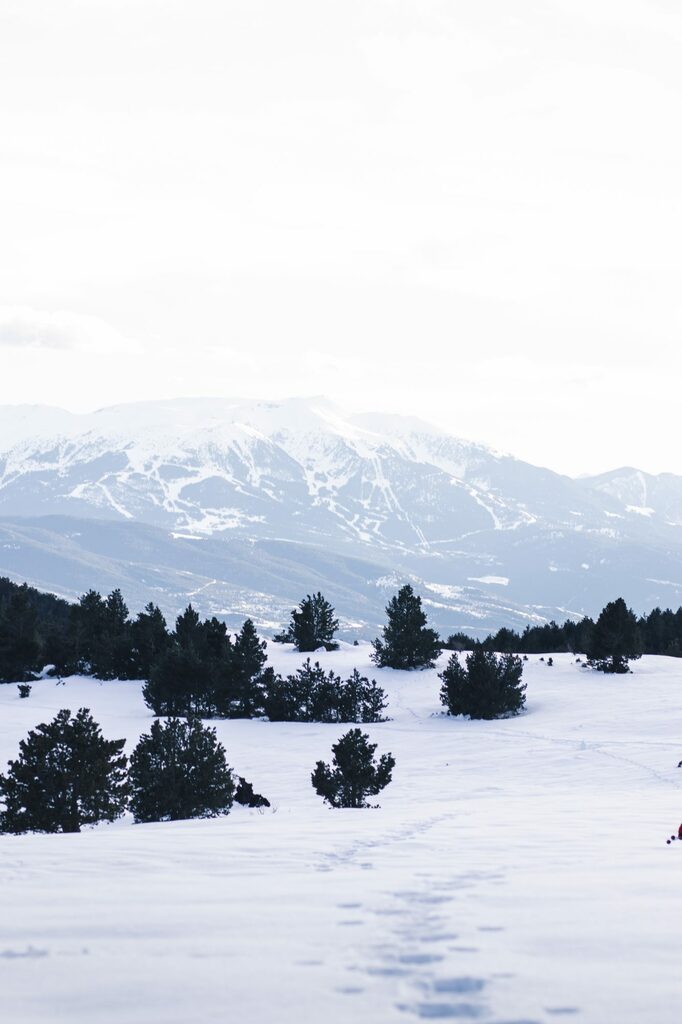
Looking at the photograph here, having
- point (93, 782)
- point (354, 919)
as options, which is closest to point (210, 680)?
point (93, 782)

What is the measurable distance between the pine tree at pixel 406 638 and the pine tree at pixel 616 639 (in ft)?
29.2

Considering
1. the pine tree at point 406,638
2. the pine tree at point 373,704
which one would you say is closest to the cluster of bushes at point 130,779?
the pine tree at point 373,704

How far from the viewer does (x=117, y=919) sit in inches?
263

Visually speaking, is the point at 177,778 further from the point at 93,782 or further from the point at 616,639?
the point at 616,639

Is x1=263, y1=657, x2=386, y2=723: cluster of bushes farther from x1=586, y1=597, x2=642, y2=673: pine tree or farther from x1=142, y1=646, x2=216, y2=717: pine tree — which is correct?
x1=586, y1=597, x2=642, y2=673: pine tree

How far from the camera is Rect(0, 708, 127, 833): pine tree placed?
19.3 meters

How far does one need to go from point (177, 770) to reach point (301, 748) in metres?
16.5

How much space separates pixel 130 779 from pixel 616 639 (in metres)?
32.9

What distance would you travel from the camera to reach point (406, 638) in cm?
5447

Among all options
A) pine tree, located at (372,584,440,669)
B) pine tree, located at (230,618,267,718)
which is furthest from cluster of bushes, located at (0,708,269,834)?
pine tree, located at (372,584,440,669)

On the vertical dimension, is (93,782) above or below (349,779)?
above

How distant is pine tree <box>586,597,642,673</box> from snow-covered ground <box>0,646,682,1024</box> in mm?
31873

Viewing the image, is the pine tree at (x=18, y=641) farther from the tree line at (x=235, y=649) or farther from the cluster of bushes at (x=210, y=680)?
the cluster of bushes at (x=210, y=680)

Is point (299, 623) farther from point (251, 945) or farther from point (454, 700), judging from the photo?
point (251, 945)
